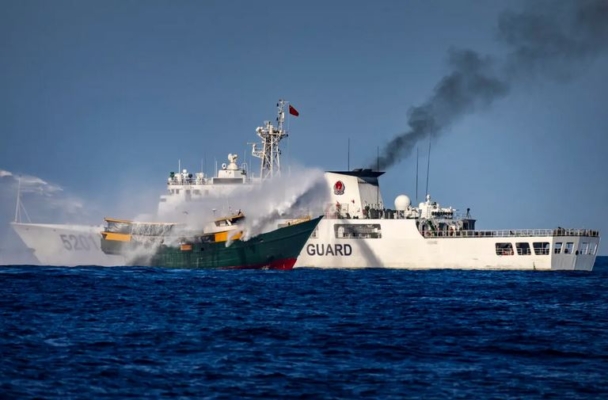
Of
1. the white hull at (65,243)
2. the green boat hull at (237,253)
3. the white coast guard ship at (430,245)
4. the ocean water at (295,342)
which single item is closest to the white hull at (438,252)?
the white coast guard ship at (430,245)

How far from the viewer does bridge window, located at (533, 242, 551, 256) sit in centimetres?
8462

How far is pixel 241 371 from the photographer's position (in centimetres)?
2662

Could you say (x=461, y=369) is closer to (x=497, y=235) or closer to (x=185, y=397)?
(x=185, y=397)

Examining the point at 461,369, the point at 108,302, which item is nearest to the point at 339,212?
the point at 108,302

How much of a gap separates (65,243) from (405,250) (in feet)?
100

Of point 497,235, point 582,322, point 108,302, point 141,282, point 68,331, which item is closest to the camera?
point 68,331

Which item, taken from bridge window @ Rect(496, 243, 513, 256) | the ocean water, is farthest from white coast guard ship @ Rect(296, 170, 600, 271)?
the ocean water

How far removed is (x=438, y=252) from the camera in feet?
280

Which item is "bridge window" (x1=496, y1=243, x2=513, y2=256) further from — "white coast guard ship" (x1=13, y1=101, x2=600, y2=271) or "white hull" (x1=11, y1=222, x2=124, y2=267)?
"white hull" (x1=11, y1=222, x2=124, y2=267)

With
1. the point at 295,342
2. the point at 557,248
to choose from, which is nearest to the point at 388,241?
the point at 557,248

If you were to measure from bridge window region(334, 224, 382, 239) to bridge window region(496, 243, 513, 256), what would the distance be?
10755mm

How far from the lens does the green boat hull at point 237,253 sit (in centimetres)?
7675

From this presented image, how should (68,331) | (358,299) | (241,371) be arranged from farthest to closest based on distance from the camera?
(358,299) → (68,331) → (241,371)

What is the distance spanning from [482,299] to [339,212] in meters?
38.3
